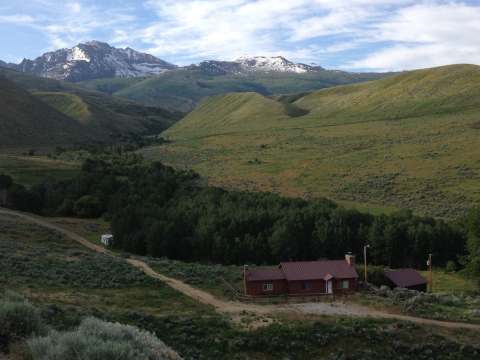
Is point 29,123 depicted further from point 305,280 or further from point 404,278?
point 404,278

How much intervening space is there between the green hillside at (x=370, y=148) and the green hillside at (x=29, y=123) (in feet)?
98.0

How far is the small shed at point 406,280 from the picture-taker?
38884mm

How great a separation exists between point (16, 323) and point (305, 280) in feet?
79.1

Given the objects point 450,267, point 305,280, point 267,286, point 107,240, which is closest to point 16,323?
point 267,286

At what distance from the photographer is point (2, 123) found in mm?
140500

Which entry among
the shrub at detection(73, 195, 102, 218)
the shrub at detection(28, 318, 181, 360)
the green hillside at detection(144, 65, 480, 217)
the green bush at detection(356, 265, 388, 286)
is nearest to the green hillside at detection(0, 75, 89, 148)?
the green hillside at detection(144, 65, 480, 217)

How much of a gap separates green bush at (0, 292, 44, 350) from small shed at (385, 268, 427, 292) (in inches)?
1151

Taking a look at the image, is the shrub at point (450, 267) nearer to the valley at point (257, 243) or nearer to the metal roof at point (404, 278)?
the valley at point (257, 243)

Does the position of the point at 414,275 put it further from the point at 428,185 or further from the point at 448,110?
the point at 448,110

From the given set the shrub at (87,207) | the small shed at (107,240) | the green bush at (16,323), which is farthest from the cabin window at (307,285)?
the shrub at (87,207)

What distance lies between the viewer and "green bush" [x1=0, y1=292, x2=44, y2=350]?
1326 centimetres

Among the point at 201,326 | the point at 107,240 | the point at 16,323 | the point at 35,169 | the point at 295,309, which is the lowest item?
the point at 295,309

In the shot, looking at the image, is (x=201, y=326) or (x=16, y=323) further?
(x=201, y=326)

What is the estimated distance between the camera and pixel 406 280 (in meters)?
39.4
